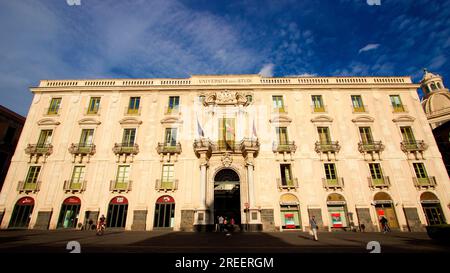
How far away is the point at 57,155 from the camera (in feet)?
→ 80.2

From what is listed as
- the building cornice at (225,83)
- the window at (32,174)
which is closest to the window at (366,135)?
the building cornice at (225,83)

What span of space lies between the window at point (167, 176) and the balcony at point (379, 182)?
2168 cm

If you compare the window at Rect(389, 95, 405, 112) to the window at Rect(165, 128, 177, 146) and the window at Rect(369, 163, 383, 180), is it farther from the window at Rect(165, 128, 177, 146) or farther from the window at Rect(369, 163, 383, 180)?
the window at Rect(165, 128, 177, 146)

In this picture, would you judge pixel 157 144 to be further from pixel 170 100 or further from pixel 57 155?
pixel 57 155

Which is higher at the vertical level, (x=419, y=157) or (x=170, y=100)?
(x=170, y=100)

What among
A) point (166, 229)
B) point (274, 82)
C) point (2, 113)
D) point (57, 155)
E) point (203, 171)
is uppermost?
point (274, 82)

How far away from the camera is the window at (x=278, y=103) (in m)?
27.0

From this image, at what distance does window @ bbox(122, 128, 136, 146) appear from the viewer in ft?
83.2

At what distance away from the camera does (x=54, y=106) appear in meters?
27.4

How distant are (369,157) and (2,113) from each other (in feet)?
151

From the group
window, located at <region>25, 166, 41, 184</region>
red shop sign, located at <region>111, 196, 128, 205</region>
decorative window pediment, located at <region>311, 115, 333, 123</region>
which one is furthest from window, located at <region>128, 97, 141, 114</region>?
decorative window pediment, located at <region>311, 115, 333, 123</region>

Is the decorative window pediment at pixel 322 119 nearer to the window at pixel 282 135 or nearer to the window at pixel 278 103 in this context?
the window at pixel 282 135
